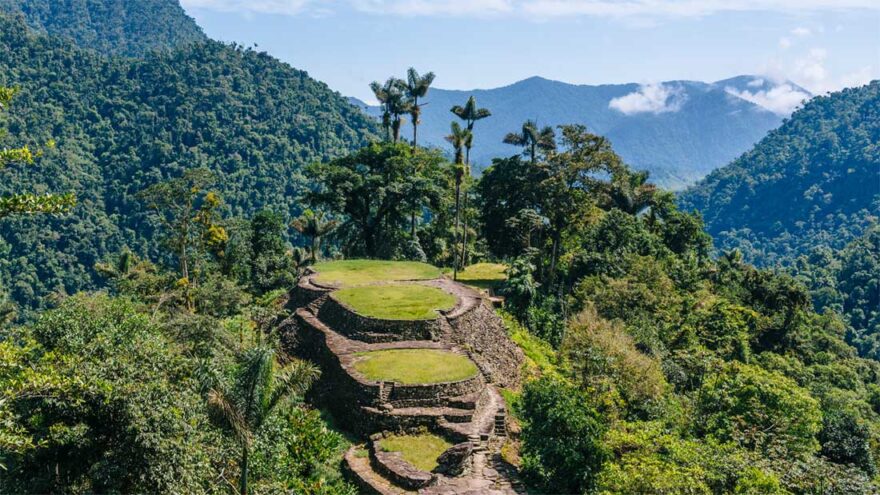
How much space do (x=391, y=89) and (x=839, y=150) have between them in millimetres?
134528

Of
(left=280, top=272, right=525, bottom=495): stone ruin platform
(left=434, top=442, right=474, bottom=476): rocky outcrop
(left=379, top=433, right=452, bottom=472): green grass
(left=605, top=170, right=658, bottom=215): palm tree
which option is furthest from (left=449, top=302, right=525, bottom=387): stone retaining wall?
(left=605, top=170, right=658, bottom=215): palm tree

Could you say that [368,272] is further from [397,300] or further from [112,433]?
[112,433]

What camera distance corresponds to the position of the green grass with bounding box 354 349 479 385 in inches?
840

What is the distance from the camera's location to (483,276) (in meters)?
39.6

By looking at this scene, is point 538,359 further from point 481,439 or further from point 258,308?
point 258,308

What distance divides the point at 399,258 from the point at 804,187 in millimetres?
128033

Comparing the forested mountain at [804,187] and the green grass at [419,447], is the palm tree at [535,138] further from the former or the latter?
the forested mountain at [804,187]

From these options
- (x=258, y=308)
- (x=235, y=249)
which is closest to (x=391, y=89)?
(x=235, y=249)

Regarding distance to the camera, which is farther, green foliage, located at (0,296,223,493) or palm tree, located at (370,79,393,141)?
palm tree, located at (370,79,393,141)

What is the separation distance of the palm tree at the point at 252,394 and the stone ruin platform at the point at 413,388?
15.3 feet

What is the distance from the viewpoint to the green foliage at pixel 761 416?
20578mm

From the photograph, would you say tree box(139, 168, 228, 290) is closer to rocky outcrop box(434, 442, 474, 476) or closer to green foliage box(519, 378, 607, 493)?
rocky outcrop box(434, 442, 474, 476)

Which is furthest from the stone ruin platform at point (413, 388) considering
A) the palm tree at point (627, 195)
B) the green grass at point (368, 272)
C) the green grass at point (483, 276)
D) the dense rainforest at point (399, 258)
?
the palm tree at point (627, 195)

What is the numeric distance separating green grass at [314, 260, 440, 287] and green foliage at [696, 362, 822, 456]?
1336cm
